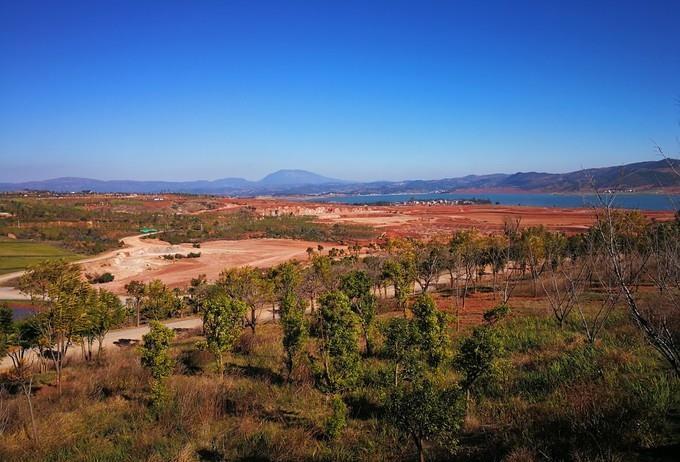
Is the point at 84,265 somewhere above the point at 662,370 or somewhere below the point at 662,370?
below

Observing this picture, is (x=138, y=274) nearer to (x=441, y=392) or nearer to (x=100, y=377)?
(x=100, y=377)

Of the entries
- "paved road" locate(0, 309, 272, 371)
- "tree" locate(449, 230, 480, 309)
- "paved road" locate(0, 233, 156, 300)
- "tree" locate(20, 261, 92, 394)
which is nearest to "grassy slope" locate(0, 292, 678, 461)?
"tree" locate(20, 261, 92, 394)

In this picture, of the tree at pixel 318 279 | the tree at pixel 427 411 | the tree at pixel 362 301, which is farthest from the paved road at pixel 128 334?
the tree at pixel 427 411

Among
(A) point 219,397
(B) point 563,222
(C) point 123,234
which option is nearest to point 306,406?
(A) point 219,397

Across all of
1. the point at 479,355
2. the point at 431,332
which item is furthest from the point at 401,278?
the point at 479,355

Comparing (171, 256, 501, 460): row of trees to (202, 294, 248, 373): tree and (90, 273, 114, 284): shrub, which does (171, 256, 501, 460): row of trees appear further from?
(90, 273, 114, 284): shrub

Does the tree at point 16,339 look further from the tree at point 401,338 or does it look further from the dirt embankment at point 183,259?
the dirt embankment at point 183,259

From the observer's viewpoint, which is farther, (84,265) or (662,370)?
(84,265)
